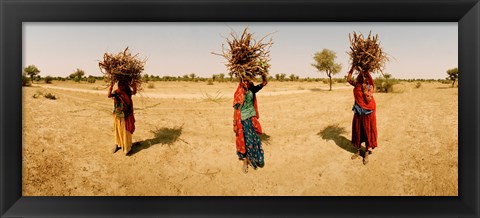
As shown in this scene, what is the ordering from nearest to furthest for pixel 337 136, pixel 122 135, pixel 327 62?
pixel 122 135
pixel 337 136
pixel 327 62

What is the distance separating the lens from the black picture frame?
3.62 metres

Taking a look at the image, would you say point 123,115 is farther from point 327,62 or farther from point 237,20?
point 327,62

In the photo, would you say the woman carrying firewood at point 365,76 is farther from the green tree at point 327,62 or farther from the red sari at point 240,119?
the green tree at point 327,62

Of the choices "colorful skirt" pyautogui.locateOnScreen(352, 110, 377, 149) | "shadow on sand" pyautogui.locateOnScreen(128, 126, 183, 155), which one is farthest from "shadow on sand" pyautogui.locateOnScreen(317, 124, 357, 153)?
"shadow on sand" pyautogui.locateOnScreen(128, 126, 183, 155)

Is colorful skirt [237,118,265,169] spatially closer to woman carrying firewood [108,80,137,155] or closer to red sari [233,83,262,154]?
red sari [233,83,262,154]

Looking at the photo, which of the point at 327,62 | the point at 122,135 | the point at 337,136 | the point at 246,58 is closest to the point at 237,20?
the point at 246,58

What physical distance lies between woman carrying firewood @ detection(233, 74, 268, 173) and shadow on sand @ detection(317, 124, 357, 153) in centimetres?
214

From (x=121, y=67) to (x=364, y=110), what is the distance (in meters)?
4.44

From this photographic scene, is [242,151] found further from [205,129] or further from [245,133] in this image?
[205,129]

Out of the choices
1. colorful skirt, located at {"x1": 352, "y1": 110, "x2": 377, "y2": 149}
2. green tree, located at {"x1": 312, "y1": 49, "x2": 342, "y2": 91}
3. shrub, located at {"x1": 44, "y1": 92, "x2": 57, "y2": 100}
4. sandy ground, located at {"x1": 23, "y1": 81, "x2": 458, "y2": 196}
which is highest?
green tree, located at {"x1": 312, "y1": 49, "x2": 342, "y2": 91}

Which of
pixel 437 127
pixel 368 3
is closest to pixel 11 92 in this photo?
pixel 368 3

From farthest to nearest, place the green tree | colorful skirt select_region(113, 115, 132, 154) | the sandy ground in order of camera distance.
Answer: the green tree
colorful skirt select_region(113, 115, 132, 154)
the sandy ground

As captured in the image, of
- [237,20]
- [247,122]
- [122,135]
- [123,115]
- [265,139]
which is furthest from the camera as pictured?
[265,139]

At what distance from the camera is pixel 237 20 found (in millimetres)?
3740
